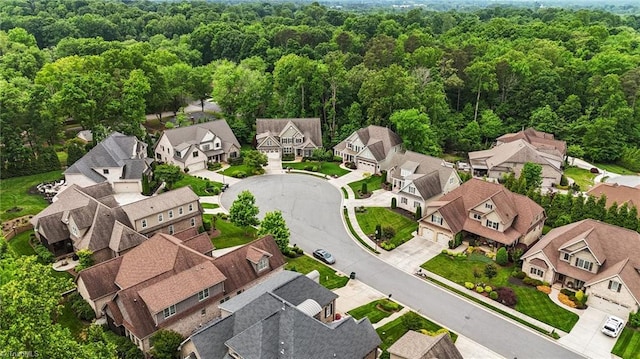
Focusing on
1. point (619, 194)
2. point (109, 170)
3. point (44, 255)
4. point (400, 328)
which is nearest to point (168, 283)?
point (44, 255)

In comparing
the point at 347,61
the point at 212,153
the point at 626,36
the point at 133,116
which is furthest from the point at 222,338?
the point at 626,36

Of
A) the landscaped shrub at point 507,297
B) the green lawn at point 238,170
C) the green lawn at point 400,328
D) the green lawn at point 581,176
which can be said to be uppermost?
the green lawn at point 238,170

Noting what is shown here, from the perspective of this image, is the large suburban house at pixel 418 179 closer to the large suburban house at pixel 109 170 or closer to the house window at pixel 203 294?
the house window at pixel 203 294

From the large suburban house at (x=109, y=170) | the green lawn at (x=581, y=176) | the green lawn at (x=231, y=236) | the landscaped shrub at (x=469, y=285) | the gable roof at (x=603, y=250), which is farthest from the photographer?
the green lawn at (x=581, y=176)

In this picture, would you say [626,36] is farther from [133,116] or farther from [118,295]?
[118,295]

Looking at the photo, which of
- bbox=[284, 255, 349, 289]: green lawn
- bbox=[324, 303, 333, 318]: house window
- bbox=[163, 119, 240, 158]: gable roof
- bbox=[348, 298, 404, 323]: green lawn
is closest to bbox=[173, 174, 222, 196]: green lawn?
bbox=[163, 119, 240, 158]: gable roof

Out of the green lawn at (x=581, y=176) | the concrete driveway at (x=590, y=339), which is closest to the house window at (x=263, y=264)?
the concrete driveway at (x=590, y=339)

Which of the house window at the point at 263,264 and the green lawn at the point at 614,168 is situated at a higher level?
the house window at the point at 263,264
